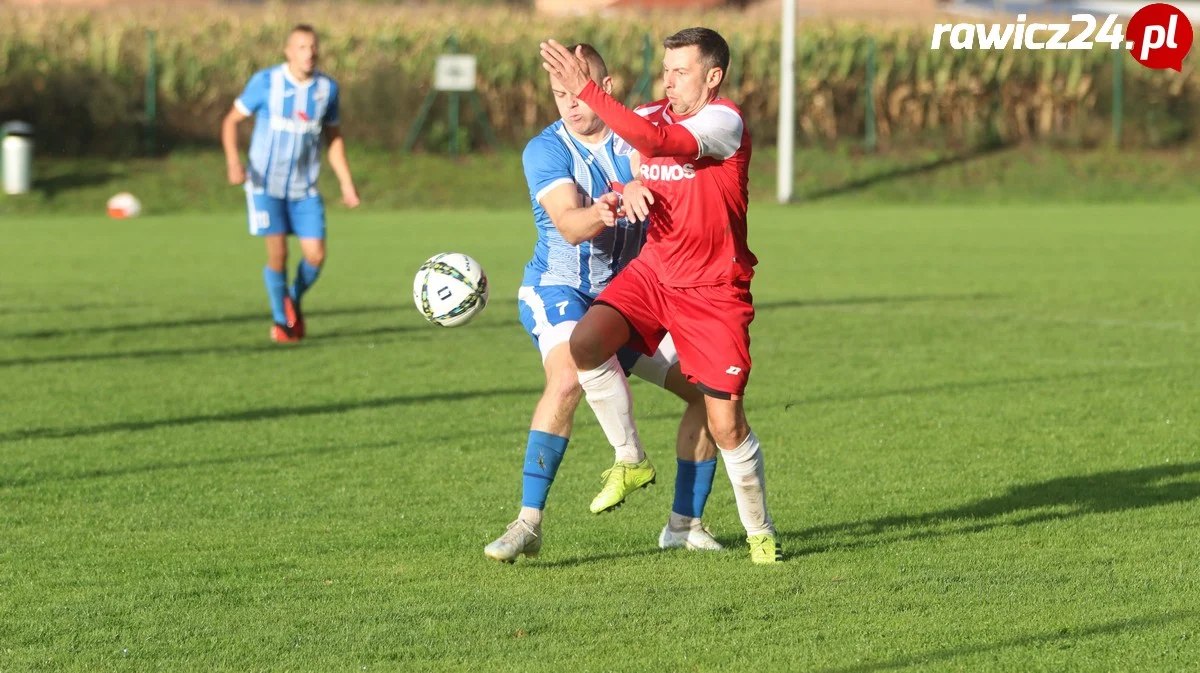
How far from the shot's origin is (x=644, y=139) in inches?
208

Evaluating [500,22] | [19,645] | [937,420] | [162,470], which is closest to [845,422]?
[937,420]

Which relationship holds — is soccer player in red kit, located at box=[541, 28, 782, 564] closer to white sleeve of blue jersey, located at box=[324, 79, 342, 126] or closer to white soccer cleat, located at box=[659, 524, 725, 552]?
white soccer cleat, located at box=[659, 524, 725, 552]

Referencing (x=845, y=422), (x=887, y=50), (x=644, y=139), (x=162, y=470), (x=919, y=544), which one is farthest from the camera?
(x=887, y=50)

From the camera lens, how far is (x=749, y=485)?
591cm

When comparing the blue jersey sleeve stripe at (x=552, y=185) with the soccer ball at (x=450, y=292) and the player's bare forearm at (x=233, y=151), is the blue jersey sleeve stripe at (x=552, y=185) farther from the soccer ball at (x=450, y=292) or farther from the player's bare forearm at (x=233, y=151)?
the player's bare forearm at (x=233, y=151)

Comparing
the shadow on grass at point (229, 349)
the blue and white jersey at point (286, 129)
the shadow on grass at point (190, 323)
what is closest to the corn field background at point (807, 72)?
the shadow on grass at point (190, 323)

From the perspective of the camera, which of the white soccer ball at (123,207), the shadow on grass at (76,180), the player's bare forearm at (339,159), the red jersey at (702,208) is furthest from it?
the shadow on grass at (76,180)

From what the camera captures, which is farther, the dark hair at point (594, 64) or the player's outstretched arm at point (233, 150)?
the player's outstretched arm at point (233, 150)

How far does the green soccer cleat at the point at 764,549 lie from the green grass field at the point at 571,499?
99 millimetres

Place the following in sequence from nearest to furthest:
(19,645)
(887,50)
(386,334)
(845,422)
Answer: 1. (19,645)
2. (845,422)
3. (386,334)
4. (887,50)

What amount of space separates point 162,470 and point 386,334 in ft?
18.6

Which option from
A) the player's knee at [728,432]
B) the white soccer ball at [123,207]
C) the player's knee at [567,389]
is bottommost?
the white soccer ball at [123,207]

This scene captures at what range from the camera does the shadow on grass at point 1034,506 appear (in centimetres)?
638

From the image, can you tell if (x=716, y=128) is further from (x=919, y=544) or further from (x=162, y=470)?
(x=162, y=470)
